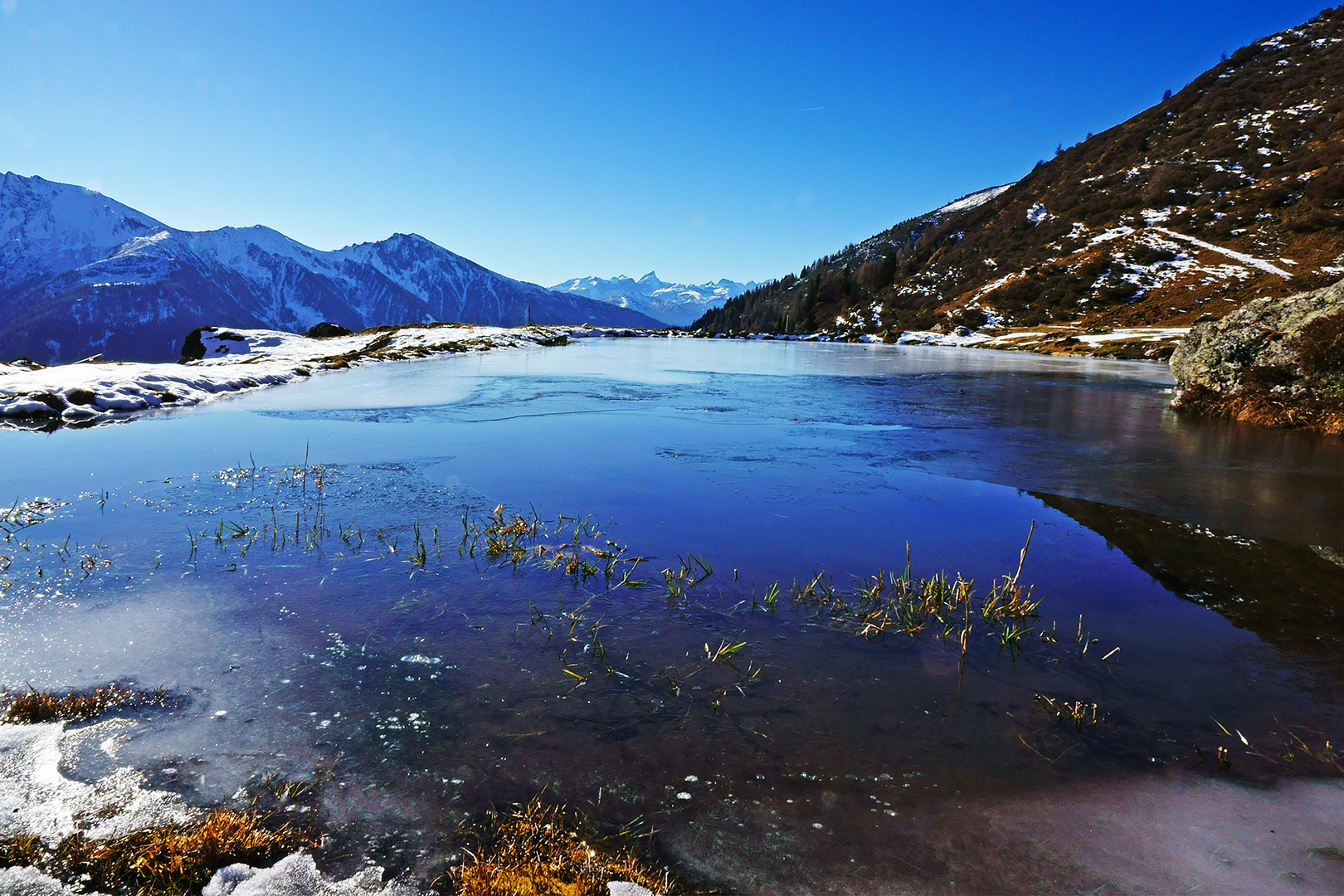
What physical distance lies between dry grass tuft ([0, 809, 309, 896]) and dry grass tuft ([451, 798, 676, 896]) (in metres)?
0.95

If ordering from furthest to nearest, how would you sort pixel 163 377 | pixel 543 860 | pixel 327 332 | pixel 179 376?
pixel 327 332 < pixel 179 376 < pixel 163 377 < pixel 543 860

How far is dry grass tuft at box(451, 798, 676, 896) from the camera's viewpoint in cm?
303

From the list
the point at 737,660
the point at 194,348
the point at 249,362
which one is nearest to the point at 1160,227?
the point at 249,362

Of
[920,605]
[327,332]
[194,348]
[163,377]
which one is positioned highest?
[327,332]

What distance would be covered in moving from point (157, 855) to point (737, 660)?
397 cm

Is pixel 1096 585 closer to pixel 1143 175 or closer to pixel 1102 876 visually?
pixel 1102 876

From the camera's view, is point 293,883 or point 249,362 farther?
point 249,362

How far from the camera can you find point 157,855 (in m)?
3.08

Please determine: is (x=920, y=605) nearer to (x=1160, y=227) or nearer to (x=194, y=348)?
(x=194, y=348)

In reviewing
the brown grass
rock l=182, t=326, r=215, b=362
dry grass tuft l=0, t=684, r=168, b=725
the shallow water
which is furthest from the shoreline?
the brown grass

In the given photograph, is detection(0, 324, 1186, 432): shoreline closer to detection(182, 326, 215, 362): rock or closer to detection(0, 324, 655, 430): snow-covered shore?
detection(0, 324, 655, 430): snow-covered shore

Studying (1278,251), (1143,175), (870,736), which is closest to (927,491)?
(870,736)

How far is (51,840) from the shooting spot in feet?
10.5

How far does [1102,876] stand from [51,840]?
18.1ft
